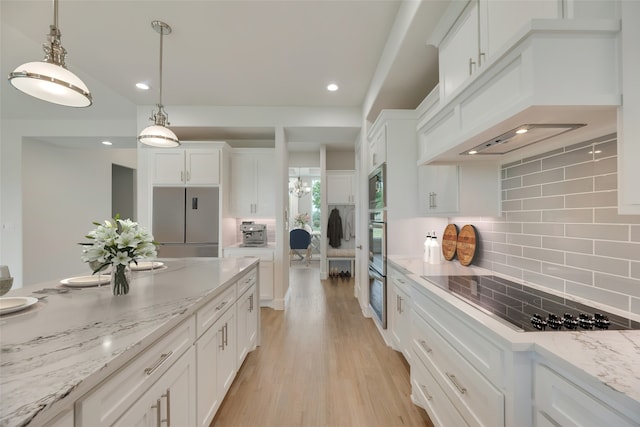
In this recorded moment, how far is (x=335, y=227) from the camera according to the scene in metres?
6.21

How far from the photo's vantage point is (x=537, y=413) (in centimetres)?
91

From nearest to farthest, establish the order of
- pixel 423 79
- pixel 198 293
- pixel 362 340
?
pixel 198 293 < pixel 423 79 < pixel 362 340

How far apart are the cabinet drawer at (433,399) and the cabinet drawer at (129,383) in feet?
4.20

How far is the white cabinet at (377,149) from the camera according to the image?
276 centimetres

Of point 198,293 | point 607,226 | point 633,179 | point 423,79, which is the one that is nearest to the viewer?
point 633,179

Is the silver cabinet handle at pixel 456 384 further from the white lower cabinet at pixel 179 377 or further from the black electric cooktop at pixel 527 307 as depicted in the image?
the white lower cabinet at pixel 179 377

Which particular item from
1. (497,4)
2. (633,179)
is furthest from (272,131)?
(633,179)

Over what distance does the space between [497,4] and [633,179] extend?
927 millimetres

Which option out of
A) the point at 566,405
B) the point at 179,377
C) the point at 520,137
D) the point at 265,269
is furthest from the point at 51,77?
the point at 265,269

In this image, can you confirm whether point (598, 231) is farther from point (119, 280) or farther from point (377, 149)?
point (119, 280)

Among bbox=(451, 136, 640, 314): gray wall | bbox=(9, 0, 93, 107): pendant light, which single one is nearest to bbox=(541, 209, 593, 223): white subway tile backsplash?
bbox=(451, 136, 640, 314): gray wall

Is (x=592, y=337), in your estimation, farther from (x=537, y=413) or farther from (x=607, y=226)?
(x=607, y=226)

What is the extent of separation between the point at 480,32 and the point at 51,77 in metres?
2.04

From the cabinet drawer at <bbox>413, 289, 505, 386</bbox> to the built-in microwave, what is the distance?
1.32m
